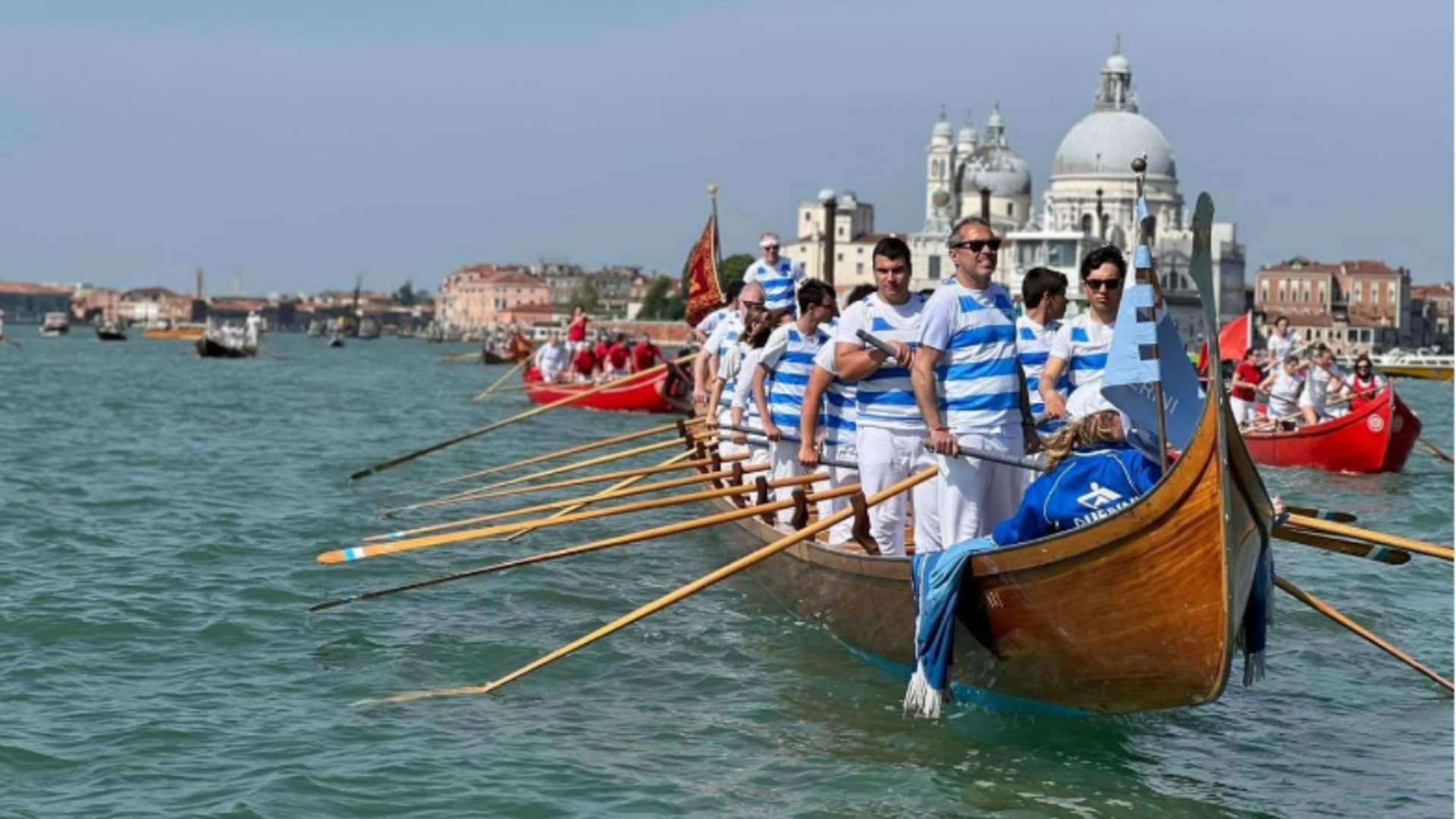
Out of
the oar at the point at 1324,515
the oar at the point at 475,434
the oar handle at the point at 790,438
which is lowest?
the oar at the point at 475,434

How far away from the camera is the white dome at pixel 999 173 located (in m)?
127

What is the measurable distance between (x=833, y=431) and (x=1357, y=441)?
11774 millimetres

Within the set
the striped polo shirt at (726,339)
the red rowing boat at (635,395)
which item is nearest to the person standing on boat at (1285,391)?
the red rowing boat at (635,395)

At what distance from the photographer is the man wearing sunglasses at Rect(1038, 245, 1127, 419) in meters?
7.43

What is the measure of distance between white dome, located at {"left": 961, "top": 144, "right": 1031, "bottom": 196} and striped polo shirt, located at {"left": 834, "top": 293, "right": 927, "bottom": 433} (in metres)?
120

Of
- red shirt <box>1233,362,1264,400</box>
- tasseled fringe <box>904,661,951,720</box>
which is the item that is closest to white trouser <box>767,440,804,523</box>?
tasseled fringe <box>904,661,951,720</box>

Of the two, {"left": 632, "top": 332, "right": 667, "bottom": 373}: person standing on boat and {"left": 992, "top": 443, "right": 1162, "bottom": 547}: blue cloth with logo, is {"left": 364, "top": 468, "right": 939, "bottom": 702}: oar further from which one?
{"left": 632, "top": 332, "right": 667, "bottom": 373}: person standing on boat

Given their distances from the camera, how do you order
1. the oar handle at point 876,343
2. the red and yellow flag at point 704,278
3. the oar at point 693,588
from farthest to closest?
the red and yellow flag at point 704,278 → the oar at point 693,588 → the oar handle at point 876,343

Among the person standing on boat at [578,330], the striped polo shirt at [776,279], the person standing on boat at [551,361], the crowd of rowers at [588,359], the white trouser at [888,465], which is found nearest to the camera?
the white trouser at [888,465]

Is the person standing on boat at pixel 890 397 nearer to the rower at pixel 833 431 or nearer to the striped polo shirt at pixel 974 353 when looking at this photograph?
the rower at pixel 833 431

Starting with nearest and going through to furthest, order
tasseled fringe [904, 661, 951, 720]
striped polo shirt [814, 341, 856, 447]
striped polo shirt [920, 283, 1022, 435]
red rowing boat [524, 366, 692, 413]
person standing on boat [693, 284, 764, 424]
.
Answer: tasseled fringe [904, 661, 951, 720]
striped polo shirt [920, 283, 1022, 435]
striped polo shirt [814, 341, 856, 447]
person standing on boat [693, 284, 764, 424]
red rowing boat [524, 366, 692, 413]

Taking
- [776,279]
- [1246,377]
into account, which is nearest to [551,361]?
[1246,377]

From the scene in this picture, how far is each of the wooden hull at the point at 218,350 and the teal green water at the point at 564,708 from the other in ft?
174

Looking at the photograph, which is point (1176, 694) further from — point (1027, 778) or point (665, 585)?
point (665, 585)
